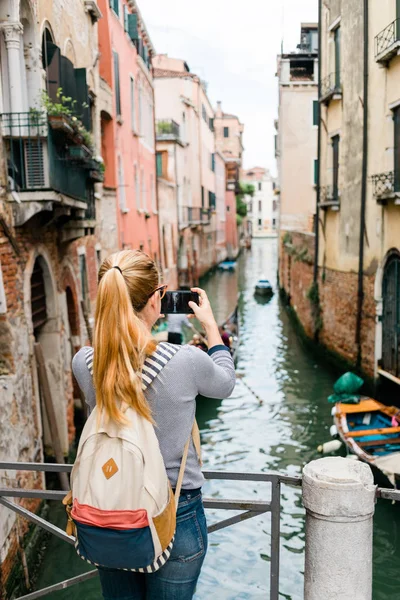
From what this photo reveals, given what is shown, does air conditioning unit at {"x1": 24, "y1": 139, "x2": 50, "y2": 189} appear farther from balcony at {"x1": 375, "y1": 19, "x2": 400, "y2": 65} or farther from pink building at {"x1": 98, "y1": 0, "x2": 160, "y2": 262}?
pink building at {"x1": 98, "y1": 0, "x2": 160, "y2": 262}

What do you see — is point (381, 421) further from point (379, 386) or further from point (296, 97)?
point (296, 97)

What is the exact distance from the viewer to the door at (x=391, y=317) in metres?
10.3

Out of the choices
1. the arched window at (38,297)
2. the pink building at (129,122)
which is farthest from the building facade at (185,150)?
→ the arched window at (38,297)

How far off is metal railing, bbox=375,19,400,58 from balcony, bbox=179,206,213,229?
1677 cm

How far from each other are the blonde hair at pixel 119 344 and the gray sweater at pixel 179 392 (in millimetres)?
68

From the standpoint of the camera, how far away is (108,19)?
12797 mm

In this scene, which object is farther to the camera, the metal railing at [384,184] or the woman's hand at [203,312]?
the metal railing at [384,184]

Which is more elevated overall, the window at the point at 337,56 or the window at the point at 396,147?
the window at the point at 337,56

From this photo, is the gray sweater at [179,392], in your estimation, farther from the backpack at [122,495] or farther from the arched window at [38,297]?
the arched window at [38,297]

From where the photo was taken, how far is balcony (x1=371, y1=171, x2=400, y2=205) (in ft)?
32.1

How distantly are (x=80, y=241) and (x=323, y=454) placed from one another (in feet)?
15.8

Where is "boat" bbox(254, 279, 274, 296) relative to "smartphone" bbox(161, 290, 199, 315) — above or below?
below

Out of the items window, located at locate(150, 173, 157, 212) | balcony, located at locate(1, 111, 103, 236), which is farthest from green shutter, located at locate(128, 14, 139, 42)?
balcony, located at locate(1, 111, 103, 236)

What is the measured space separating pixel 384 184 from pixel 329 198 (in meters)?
3.26
